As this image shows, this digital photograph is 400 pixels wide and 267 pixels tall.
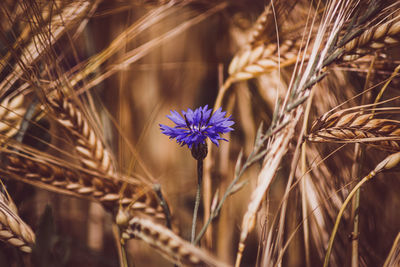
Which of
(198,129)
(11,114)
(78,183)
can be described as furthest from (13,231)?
(198,129)

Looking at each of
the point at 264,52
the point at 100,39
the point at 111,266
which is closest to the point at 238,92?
the point at 264,52

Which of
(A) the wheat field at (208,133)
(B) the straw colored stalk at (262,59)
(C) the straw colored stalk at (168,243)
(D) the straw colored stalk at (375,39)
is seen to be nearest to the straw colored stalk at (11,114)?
(A) the wheat field at (208,133)

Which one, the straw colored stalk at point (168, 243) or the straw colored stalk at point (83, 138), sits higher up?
the straw colored stalk at point (83, 138)

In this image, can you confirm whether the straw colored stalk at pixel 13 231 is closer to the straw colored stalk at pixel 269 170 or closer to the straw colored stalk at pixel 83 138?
the straw colored stalk at pixel 83 138

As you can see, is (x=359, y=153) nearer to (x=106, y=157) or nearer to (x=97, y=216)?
(x=106, y=157)

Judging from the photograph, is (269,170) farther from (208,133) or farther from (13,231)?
(13,231)
